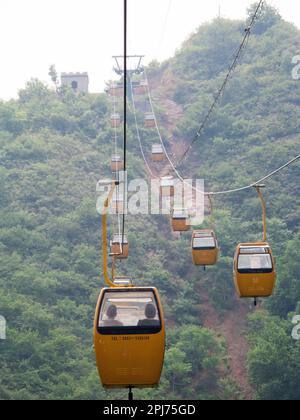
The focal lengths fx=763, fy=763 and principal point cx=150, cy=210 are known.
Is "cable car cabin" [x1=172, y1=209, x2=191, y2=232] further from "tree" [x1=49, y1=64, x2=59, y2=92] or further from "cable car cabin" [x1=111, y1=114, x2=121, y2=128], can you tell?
"tree" [x1=49, y1=64, x2=59, y2=92]

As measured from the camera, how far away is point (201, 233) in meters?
25.0

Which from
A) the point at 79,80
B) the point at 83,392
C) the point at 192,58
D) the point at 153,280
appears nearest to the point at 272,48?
the point at 192,58

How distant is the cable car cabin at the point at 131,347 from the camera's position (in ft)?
38.4

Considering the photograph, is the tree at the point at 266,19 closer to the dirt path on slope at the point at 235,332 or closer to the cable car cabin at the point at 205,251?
the dirt path on slope at the point at 235,332

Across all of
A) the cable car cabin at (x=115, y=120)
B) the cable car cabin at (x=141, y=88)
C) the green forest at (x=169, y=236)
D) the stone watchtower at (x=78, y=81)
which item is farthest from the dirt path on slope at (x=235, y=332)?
the stone watchtower at (x=78, y=81)

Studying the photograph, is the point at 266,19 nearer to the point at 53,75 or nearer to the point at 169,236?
Result: the point at 53,75

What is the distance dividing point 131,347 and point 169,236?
40.5 metres

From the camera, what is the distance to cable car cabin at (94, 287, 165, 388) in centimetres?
1170

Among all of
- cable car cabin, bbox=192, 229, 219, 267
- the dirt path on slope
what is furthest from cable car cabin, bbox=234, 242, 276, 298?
the dirt path on slope

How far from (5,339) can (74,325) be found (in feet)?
13.1

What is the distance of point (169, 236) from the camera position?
52.2 m

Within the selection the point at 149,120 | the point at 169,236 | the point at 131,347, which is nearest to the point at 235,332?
the point at 169,236

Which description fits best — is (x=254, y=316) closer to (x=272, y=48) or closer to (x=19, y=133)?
(x=19, y=133)

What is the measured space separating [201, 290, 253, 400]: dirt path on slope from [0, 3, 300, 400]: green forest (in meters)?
0.07
